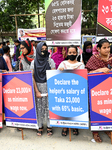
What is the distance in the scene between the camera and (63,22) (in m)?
2.66

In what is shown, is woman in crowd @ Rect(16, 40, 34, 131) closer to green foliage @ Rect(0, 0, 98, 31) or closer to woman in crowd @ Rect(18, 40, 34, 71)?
woman in crowd @ Rect(18, 40, 34, 71)

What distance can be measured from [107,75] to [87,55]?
85.6 inches

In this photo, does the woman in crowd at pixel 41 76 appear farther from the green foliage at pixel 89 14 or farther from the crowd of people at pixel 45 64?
the green foliage at pixel 89 14

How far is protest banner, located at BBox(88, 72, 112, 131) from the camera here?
7.30ft

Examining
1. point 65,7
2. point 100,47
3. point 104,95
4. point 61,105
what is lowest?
point 61,105

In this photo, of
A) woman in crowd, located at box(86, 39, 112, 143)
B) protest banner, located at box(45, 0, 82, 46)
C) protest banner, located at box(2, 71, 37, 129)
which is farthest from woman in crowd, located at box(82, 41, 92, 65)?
protest banner, located at box(2, 71, 37, 129)

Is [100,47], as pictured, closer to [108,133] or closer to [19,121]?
[108,133]

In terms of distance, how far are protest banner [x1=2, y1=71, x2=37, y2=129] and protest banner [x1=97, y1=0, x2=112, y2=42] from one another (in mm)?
1557

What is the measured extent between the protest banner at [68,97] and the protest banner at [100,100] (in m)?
0.11

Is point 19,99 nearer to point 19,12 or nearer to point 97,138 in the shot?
point 97,138

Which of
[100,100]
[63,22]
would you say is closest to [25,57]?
[63,22]

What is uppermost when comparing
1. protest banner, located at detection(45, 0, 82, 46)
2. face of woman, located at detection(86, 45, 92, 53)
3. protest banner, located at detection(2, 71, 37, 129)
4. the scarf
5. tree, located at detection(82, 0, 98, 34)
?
tree, located at detection(82, 0, 98, 34)

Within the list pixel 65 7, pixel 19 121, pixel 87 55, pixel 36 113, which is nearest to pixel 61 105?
pixel 36 113

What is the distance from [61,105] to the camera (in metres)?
2.40
